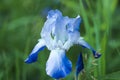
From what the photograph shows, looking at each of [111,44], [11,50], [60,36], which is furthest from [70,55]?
[60,36]

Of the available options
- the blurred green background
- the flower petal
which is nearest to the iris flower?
the flower petal

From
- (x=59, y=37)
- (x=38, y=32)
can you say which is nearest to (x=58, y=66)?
(x=59, y=37)

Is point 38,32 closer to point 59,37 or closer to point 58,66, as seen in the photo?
point 59,37

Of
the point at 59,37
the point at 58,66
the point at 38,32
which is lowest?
the point at 58,66

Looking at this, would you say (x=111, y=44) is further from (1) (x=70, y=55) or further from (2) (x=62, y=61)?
(2) (x=62, y=61)

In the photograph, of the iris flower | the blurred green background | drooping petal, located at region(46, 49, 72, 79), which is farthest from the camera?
the blurred green background

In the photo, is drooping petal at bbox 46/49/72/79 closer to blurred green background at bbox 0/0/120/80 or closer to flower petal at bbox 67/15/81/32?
flower petal at bbox 67/15/81/32

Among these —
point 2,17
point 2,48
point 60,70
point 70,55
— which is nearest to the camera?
point 60,70
